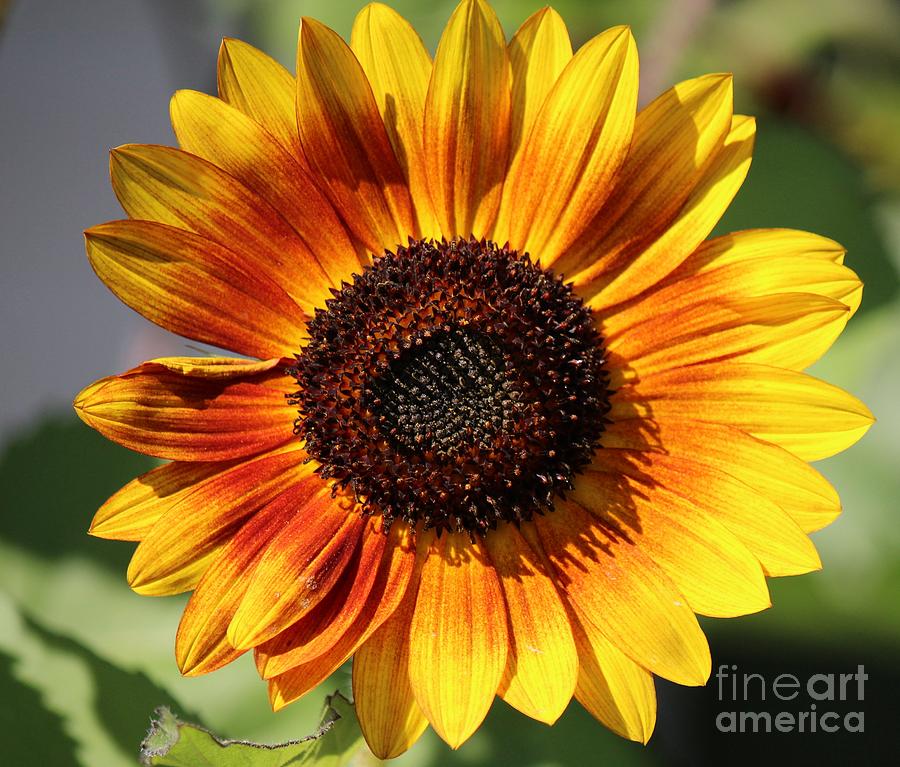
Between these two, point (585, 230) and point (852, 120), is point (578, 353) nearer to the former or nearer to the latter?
point (585, 230)

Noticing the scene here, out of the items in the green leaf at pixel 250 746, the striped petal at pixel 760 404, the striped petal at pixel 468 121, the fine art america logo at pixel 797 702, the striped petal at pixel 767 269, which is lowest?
the fine art america logo at pixel 797 702

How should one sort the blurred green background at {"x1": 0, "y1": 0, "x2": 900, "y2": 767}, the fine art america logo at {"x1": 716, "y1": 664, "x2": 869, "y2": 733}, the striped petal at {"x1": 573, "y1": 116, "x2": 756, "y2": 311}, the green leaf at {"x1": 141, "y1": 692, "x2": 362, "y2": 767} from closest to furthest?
the green leaf at {"x1": 141, "y1": 692, "x2": 362, "y2": 767}
the striped petal at {"x1": 573, "y1": 116, "x2": 756, "y2": 311}
the blurred green background at {"x1": 0, "y1": 0, "x2": 900, "y2": 767}
the fine art america logo at {"x1": 716, "y1": 664, "x2": 869, "y2": 733}

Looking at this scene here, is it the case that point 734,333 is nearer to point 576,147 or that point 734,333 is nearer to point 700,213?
point 700,213

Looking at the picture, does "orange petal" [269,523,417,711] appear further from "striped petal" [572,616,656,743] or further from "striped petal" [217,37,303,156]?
"striped petal" [217,37,303,156]

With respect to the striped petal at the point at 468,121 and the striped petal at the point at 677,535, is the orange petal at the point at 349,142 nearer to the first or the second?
the striped petal at the point at 468,121

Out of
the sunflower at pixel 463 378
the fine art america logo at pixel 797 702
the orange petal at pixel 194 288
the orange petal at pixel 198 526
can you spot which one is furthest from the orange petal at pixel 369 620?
the fine art america logo at pixel 797 702

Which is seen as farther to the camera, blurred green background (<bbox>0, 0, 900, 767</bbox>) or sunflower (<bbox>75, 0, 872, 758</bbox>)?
blurred green background (<bbox>0, 0, 900, 767</bbox>)

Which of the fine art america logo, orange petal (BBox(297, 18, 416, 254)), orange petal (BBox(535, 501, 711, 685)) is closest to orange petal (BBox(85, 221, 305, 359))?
orange petal (BBox(297, 18, 416, 254))
